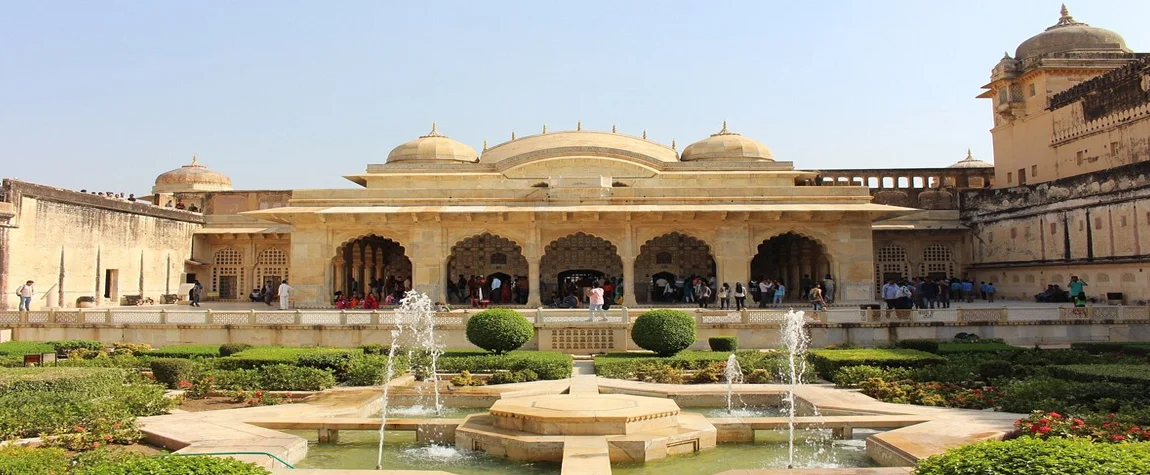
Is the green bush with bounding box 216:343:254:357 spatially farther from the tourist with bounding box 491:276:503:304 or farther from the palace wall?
the tourist with bounding box 491:276:503:304

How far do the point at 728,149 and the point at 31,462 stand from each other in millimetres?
25119

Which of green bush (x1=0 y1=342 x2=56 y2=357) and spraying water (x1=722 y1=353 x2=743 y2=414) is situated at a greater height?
green bush (x1=0 y1=342 x2=56 y2=357)

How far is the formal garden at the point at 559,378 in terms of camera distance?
4980 mm

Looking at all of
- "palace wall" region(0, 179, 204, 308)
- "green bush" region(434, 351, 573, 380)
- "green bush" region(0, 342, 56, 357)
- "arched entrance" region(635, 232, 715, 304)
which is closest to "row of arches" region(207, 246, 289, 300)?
"palace wall" region(0, 179, 204, 308)

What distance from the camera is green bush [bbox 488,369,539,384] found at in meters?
11.9

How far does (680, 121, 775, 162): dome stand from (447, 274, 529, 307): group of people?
308 inches

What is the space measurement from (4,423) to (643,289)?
1911 centimetres

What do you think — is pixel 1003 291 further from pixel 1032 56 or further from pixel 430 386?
Result: pixel 430 386

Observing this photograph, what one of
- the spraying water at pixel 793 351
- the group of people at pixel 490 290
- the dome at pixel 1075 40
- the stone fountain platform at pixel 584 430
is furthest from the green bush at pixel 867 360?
the dome at pixel 1075 40

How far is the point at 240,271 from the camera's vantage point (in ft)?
92.5

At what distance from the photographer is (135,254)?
79.8 ft

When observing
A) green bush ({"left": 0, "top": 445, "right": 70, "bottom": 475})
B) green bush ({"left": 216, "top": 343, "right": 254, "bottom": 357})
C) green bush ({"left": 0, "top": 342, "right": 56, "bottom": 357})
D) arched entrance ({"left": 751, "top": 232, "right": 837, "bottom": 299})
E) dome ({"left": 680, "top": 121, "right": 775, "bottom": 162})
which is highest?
dome ({"left": 680, "top": 121, "right": 775, "bottom": 162})

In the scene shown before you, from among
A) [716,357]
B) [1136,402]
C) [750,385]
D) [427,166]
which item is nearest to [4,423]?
[750,385]

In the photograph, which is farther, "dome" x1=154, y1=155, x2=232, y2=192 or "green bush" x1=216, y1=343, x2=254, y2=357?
"dome" x1=154, y1=155, x2=232, y2=192
